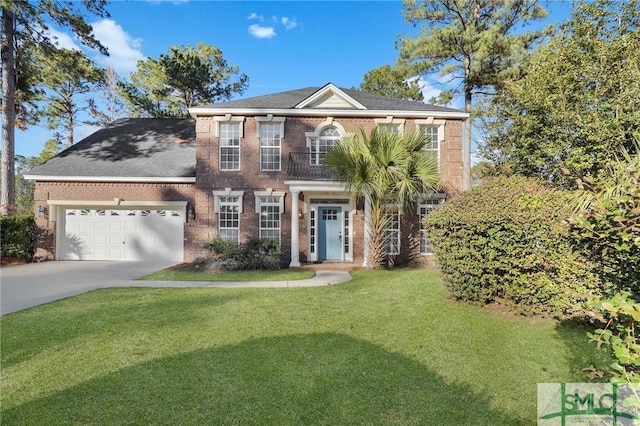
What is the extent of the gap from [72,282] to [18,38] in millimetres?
13310

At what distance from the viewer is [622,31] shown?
36.1 feet

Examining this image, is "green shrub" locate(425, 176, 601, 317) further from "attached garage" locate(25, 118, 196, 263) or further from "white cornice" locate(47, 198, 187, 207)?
"white cornice" locate(47, 198, 187, 207)

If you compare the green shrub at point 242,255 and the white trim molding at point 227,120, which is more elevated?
the white trim molding at point 227,120

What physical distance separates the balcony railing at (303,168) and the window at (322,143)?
226 mm

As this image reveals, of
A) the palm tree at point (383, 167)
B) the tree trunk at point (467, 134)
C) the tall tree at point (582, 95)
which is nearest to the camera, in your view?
the palm tree at point (383, 167)

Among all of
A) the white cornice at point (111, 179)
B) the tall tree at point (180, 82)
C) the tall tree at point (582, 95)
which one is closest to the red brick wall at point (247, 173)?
the white cornice at point (111, 179)

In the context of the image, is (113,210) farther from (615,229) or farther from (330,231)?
(615,229)

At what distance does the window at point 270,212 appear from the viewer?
1323 cm

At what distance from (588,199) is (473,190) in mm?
4873

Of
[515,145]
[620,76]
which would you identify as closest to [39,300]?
[515,145]

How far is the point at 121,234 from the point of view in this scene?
45.4 feet

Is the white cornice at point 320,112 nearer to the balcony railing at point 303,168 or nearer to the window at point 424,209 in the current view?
the balcony railing at point 303,168

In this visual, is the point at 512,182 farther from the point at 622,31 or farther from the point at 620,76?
the point at 622,31
